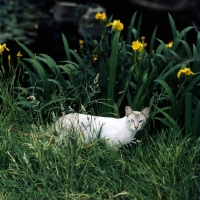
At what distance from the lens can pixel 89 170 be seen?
3973 millimetres

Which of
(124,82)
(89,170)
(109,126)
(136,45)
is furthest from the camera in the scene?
(124,82)

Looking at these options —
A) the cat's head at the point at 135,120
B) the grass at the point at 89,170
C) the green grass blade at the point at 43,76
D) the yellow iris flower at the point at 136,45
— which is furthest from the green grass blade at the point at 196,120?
the green grass blade at the point at 43,76

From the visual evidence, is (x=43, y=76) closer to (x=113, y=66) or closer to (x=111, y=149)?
(x=113, y=66)

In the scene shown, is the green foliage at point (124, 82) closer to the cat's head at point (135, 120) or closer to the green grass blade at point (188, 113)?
the green grass blade at point (188, 113)

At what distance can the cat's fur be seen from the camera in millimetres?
4160

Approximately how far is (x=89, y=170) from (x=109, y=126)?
0.40m

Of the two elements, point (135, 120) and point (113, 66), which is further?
point (113, 66)

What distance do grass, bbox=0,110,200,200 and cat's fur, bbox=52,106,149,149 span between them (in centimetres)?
8

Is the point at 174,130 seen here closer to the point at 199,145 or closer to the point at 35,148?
the point at 199,145

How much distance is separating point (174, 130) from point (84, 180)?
0.80 m

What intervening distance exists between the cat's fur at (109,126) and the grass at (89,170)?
0.08 metres

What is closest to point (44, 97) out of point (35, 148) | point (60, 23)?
point (35, 148)

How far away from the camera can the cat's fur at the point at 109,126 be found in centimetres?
416

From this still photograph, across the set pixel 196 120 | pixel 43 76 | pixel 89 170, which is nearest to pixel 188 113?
pixel 196 120
